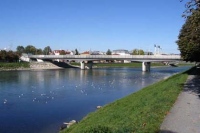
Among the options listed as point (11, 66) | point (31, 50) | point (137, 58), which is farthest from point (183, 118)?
point (31, 50)

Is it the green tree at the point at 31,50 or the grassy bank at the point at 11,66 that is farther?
the green tree at the point at 31,50

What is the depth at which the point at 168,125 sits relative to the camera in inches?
462

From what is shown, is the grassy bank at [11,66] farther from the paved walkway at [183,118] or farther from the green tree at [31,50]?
the paved walkway at [183,118]

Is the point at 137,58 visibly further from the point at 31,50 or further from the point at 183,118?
the point at 31,50

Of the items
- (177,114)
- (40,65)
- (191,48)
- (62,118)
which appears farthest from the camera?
(40,65)

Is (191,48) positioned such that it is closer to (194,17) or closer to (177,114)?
(194,17)

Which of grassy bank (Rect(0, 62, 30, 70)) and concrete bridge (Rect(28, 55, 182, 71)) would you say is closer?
concrete bridge (Rect(28, 55, 182, 71))

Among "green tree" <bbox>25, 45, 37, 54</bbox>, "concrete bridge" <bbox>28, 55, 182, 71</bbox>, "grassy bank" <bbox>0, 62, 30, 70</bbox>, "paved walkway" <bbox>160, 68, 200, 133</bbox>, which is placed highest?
"green tree" <bbox>25, 45, 37, 54</bbox>

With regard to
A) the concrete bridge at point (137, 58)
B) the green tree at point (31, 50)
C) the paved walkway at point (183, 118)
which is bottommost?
the paved walkway at point (183, 118)

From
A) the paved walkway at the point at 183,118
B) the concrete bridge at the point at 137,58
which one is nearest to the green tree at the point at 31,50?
the concrete bridge at the point at 137,58

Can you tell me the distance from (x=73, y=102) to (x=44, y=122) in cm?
932

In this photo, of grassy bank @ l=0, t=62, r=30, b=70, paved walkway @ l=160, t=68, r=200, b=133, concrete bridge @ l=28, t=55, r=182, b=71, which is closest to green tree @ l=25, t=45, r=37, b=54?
concrete bridge @ l=28, t=55, r=182, b=71

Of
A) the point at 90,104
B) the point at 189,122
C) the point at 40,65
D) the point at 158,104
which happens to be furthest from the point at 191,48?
the point at 40,65

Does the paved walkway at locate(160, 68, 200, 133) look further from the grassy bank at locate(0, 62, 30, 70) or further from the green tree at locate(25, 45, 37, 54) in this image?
the green tree at locate(25, 45, 37, 54)
